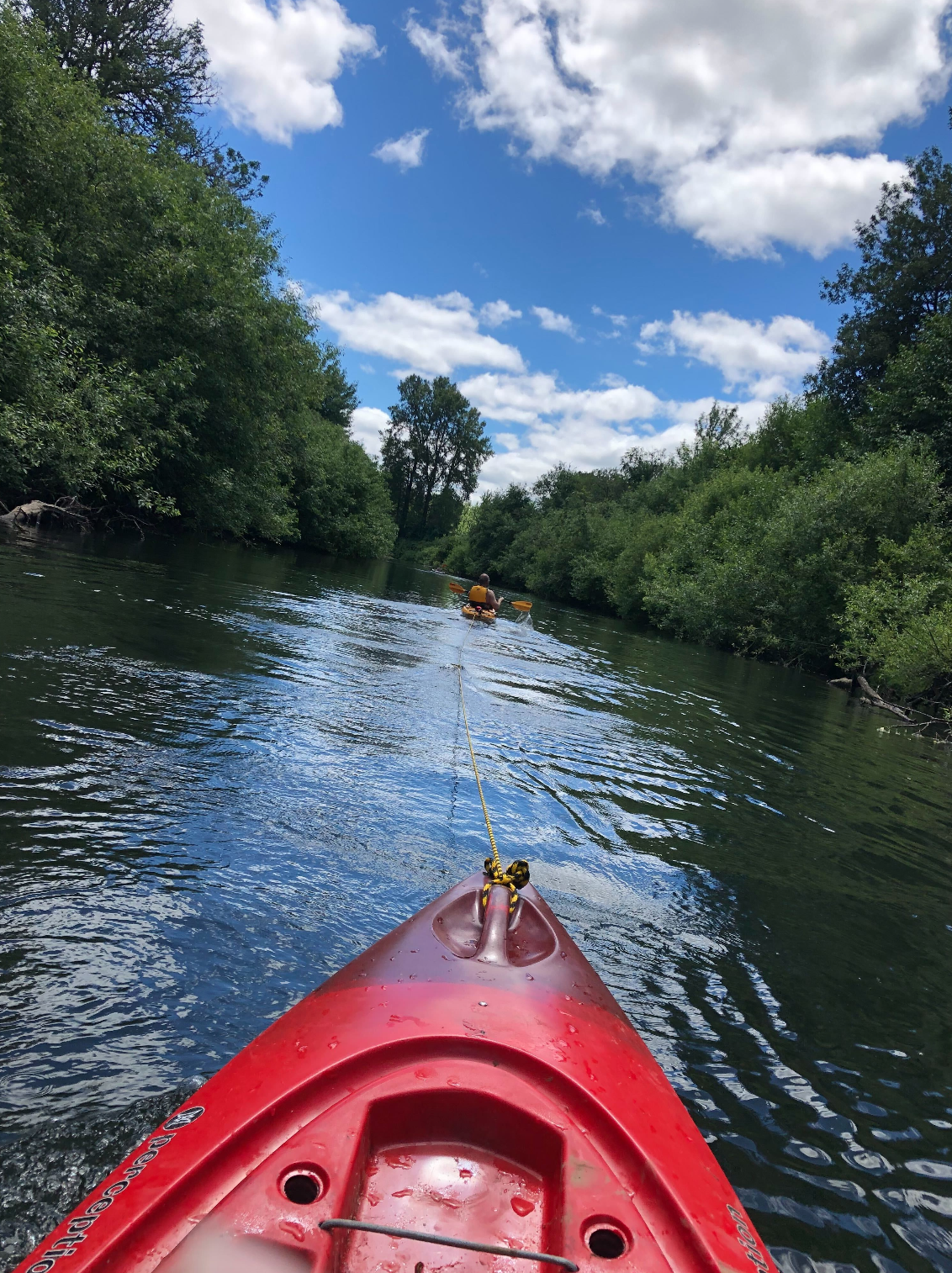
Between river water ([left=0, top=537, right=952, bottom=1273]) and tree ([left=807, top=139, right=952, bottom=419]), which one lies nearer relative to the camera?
river water ([left=0, top=537, right=952, bottom=1273])

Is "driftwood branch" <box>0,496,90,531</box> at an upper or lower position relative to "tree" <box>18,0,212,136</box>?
lower

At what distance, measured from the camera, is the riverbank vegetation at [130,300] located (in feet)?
42.0

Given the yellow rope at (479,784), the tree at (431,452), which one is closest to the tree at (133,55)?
the yellow rope at (479,784)

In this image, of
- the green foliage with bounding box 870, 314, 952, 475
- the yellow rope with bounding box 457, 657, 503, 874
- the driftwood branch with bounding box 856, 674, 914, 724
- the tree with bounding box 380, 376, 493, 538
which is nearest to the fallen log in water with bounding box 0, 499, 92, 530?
the yellow rope with bounding box 457, 657, 503, 874

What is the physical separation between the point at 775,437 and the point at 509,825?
40094 millimetres

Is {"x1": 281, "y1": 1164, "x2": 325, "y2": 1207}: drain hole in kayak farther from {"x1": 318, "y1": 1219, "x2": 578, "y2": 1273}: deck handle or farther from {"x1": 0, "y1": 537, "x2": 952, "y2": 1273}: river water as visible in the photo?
{"x1": 0, "y1": 537, "x2": 952, "y2": 1273}: river water

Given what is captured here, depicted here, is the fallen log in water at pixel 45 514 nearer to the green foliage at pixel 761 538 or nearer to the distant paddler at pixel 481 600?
the distant paddler at pixel 481 600

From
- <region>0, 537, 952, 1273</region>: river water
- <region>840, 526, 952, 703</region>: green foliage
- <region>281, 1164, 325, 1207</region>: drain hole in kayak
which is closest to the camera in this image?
<region>281, 1164, 325, 1207</region>: drain hole in kayak

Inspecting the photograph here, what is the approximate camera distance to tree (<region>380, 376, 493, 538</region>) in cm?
6906

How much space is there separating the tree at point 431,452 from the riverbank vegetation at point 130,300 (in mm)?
41840

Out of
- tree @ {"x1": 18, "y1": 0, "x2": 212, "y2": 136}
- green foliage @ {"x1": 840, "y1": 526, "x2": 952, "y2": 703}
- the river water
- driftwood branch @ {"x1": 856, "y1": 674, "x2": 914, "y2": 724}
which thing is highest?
tree @ {"x1": 18, "y1": 0, "x2": 212, "y2": 136}

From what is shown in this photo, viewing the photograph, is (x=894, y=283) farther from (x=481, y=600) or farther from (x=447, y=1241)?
(x=447, y=1241)

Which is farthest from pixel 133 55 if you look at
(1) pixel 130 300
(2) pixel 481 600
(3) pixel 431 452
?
(3) pixel 431 452

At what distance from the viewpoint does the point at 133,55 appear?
24.5 metres
